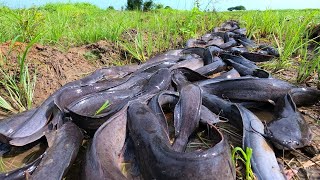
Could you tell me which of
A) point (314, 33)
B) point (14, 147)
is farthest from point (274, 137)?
point (314, 33)

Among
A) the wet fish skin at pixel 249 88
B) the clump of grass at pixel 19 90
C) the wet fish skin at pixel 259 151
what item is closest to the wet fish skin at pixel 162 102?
the wet fish skin at pixel 249 88

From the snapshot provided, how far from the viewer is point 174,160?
1.58 meters

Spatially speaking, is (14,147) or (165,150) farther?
(14,147)

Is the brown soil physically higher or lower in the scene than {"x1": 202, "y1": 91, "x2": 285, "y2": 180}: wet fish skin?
higher

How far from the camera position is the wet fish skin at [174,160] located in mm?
1562

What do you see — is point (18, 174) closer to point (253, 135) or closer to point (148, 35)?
point (253, 135)

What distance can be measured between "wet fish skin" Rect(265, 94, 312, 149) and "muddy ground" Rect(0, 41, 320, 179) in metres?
0.07

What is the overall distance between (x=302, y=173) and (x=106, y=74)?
2198 mm

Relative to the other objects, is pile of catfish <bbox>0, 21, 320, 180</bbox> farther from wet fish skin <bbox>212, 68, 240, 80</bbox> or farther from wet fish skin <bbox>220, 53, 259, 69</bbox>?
wet fish skin <bbox>220, 53, 259, 69</bbox>

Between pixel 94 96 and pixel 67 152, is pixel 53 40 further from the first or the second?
pixel 67 152

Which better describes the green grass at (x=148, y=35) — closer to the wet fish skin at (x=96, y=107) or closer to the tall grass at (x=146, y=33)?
the tall grass at (x=146, y=33)

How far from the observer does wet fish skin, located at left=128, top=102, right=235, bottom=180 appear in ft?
5.12

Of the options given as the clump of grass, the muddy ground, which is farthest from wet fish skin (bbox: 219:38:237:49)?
the clump of grass

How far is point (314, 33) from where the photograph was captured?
18.0 feet
